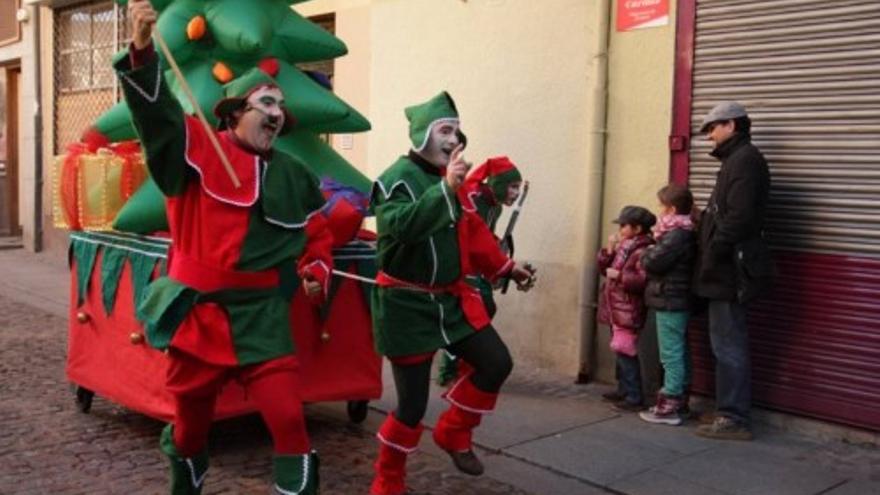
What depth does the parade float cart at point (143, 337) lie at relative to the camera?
5.05 meters

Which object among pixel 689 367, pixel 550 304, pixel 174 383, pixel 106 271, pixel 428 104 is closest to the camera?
pixel 174 383

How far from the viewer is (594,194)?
6609mm

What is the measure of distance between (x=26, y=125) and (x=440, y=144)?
11.5 meters

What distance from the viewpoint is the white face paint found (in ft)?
14.0

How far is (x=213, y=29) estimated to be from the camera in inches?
220

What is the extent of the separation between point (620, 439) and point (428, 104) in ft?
7.66

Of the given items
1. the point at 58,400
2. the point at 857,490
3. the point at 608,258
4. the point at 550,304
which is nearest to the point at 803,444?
the point at 857,490

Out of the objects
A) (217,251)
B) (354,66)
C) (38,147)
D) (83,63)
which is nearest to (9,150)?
(38,147)

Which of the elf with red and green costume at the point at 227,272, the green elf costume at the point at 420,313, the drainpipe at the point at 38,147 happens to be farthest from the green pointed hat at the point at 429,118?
the drainpipe at the point at 38,147

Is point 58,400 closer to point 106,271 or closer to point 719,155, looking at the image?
point 106,271

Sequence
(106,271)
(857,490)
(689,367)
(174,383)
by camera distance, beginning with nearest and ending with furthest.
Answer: (174,383)
(857,490)
(106,271)
(689,367)

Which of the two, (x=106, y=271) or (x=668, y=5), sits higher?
(x=668, y=5)

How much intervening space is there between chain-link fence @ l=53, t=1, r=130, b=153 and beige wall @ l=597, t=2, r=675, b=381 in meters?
7.76

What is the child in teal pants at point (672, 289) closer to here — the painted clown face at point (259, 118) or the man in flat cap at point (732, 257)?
the man in flat cap at point (732, 257)
